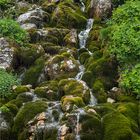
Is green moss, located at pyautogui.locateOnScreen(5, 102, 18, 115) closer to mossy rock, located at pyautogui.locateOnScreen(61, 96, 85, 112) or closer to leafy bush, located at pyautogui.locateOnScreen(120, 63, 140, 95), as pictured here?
mossy rock, located at pyautogui.locateOnScreen(61, 96, 85, 112)

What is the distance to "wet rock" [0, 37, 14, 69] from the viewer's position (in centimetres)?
3238

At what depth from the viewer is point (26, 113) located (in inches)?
928

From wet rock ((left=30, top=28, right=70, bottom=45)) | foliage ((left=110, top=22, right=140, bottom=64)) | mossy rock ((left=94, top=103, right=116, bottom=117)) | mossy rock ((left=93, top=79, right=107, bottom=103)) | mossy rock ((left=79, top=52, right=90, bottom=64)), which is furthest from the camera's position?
wet rock ((left=30, top=28, right=70, bottom=45))

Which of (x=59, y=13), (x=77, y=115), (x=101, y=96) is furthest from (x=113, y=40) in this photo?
(x=59, y=13)

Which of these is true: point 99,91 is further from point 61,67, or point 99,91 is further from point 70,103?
point 61,67

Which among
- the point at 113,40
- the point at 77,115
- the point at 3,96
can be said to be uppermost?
the point at 113,40

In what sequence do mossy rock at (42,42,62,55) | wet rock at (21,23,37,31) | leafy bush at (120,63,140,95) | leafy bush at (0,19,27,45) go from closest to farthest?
leafy bush at (120,63,140,95)
mossy rock at (42,42,62,55)
leafy bush at (0,19,27,45)
wet rock at (21,23,37,31)

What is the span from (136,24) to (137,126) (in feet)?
31.3

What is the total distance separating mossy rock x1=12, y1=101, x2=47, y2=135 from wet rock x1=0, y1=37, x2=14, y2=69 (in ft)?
28.9

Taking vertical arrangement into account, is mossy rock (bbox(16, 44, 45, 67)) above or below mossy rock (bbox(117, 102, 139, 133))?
below

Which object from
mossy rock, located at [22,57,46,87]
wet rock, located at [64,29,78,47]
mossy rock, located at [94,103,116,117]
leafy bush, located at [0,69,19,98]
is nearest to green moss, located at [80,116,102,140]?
mossy rock, located at [94,103,116,117]

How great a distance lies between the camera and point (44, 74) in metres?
31.7

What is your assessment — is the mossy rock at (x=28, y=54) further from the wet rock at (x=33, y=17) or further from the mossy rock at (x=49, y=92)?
the wet rock at (x=33, y=17)

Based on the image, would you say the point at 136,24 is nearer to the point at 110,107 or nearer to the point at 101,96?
the point at 101,96
